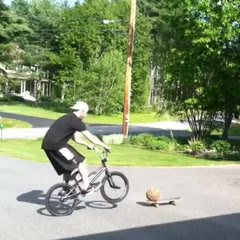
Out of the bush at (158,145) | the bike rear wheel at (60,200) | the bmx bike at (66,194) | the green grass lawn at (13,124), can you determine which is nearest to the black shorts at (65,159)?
the bmx bike at (66,194)

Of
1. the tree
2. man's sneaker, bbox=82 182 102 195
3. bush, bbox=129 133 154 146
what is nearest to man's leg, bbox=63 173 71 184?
man's sneaker, bbox=82 182 102 195

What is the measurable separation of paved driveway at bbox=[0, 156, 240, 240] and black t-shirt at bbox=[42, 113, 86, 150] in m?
1.15

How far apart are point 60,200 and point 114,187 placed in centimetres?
124

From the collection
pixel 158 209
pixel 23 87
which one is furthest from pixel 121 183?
pixel 23 87

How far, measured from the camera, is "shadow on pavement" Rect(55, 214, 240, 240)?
708cm

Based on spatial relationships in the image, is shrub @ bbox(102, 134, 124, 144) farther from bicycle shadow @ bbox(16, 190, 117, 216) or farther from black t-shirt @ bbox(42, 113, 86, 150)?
black t-shirt @ bbox(42, 113, 86, 150)

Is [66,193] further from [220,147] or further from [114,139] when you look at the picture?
[114,139]

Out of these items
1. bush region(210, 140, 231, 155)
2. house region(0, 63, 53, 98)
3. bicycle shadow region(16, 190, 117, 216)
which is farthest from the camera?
house region(0, 63, 53, 98)

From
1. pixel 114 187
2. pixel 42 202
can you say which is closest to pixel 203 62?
pixel 114 187

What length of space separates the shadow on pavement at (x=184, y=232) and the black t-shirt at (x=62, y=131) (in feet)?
5.93

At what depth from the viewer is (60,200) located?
8375mm

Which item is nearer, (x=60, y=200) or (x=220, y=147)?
(x=60, y=200)

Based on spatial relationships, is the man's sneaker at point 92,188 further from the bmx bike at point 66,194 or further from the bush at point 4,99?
the bush at point 4,99

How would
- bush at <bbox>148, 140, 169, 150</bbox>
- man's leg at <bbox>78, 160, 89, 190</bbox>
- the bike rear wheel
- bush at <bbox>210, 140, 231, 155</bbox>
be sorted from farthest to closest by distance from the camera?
bush at <bbox>148, 140, 169, 150</bbox>
bush at <bbox>210, 140, 231, 155</bbox>
man's leg at <bbox>78, 160, 89, 190</bbox>
the bike rear wheel
